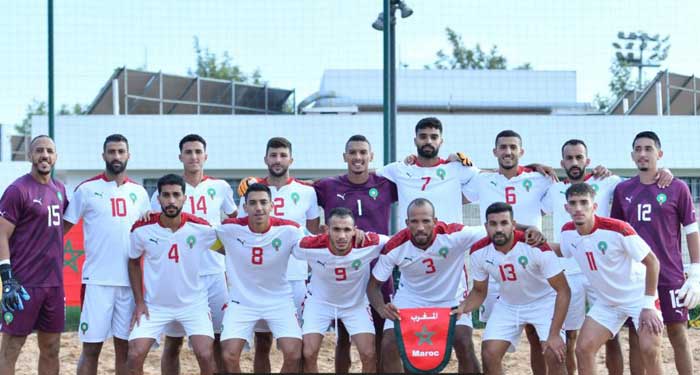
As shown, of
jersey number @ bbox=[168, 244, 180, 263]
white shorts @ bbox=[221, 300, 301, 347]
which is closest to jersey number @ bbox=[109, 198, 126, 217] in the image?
jersey number @ bbox=[168, 244, 180, 263]

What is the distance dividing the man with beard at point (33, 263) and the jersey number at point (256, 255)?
1.64m

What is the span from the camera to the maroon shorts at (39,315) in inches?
274

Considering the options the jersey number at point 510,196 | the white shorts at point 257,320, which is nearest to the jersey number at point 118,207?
the white shorts at point 257,320

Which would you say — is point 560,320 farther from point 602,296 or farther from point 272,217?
point 272,217

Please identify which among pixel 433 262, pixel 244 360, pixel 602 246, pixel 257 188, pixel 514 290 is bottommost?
pixel 244 360

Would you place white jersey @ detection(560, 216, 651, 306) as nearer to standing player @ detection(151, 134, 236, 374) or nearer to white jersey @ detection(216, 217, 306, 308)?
white jersey @ detection(216, 217, 306, 308)

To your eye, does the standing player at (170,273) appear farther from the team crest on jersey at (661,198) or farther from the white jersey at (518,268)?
the team crest on jersey at (661,198)

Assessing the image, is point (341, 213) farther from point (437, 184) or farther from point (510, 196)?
point (510, 196)

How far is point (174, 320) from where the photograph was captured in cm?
713

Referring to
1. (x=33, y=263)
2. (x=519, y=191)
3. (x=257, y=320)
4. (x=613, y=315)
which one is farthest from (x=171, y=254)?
(x=613, y=315)

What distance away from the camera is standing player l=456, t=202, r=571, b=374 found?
660cm

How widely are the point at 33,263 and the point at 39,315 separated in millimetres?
436

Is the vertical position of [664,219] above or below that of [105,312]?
above

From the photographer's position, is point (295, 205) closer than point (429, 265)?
No
